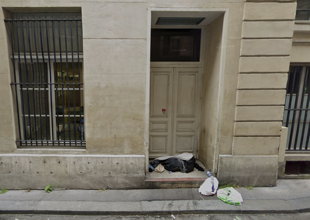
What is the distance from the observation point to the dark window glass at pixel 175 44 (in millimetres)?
5137

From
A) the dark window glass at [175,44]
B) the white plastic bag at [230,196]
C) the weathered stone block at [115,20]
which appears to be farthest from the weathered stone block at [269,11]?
the white plastic bag at [230,196]

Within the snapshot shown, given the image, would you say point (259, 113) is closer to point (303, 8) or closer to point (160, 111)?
point (160, 111)

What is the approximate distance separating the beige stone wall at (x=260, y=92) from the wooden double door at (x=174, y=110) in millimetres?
1212

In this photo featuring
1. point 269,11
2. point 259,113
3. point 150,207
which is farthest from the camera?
point 259,113

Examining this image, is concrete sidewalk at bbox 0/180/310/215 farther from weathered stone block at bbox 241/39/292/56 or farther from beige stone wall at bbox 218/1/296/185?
weathered stone block at bbox 241/39/292/56

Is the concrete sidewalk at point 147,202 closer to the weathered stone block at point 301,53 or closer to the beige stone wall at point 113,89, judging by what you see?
the beige stone wall at point 113,89

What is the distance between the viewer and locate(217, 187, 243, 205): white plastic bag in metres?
4.06

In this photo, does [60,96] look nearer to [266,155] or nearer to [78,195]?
[78,195]

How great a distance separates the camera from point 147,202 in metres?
4.04

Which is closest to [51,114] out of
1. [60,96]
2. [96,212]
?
[60,96]

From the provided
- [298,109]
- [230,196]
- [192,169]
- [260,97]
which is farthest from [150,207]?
[298,109]

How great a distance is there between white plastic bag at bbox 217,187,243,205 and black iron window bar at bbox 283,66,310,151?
2010 millimetres

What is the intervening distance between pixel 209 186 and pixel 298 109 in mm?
2913

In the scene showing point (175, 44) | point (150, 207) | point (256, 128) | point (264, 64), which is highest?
point (175, 44)
